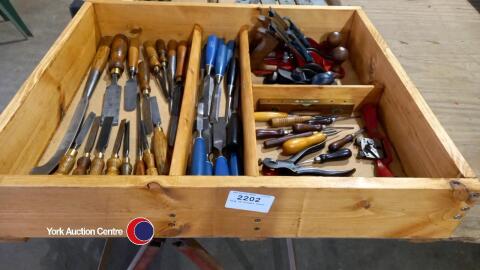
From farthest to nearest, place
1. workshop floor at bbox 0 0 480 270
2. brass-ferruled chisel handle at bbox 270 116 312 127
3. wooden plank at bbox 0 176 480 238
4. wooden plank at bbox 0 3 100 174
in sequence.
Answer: workshop floor at bbox 0 0 480 270
brass-ferruled chisel handle at bbox 270 116 312 127
wooden plank at bbox 0 3 100 174
wooden plank at bbox 0 176 480 238

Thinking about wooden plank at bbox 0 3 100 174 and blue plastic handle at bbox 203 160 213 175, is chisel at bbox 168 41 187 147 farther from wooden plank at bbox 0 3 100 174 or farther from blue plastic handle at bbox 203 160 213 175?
wooden plank at bbox 0 3 100 174

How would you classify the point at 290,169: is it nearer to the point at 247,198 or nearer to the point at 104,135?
the point at 247,198

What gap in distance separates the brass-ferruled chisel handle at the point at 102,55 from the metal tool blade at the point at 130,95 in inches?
4.1

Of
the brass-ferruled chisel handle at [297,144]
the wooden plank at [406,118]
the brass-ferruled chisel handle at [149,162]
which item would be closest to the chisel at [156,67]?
the brass-ferruled chisel handle at [149,162]

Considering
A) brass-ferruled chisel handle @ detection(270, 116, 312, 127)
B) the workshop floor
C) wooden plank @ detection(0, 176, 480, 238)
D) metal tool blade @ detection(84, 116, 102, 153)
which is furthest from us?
the workshop floor

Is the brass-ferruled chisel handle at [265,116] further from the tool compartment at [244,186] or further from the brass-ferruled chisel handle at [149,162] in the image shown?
the brass-ferruled chisel handle at [149,162]

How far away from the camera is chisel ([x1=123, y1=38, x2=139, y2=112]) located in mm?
888

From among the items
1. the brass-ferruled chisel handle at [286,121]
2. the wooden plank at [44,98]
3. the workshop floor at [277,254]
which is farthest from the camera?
the workshop floor at [277,254]

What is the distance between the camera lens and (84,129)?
807mm

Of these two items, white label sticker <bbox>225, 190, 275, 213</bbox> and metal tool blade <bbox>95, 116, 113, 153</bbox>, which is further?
metal tool blade <bbox>95, 116, 113, 153</bbox>

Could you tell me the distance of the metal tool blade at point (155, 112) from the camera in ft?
2.73

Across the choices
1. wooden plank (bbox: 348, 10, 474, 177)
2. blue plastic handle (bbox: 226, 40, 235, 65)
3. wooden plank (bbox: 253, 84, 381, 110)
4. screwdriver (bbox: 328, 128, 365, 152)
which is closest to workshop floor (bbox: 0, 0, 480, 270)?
wooden plank (bbox: 348, 10, 474, 177)

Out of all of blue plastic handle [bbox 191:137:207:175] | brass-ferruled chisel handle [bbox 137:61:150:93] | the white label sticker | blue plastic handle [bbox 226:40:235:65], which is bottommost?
blue plastic handle [bbox 191:137:207:175]

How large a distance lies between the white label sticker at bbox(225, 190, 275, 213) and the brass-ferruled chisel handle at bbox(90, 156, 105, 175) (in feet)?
0.95
